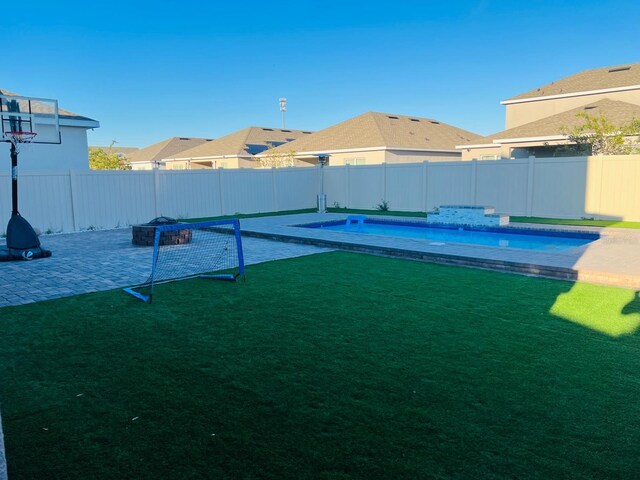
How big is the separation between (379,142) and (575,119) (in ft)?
35.2

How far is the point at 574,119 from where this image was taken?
21.5 m

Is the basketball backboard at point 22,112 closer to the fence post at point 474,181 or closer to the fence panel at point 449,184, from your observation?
the fence panel at point 449,184

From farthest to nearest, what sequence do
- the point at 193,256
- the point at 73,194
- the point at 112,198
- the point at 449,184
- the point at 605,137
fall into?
1. the point at 605,137
2. the point at 449,184
3. the point at 112,198
4. the point at 73,194
5. the point at 193,256

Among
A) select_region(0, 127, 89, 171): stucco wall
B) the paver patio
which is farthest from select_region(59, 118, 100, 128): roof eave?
the paver patio

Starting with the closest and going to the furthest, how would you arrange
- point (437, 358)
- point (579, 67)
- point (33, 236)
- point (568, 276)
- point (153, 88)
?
point (437, 358) < point (568, 276) < point (33, 236) < point (579, 67) < point (153, 88)

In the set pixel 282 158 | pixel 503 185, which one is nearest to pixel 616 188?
pixel 503 185

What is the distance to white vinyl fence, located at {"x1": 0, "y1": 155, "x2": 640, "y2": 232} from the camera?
14.3 m

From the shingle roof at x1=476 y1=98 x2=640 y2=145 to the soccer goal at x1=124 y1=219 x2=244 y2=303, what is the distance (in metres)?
16.2

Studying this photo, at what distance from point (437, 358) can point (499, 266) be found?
4.43m

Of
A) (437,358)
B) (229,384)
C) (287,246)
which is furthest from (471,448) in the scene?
(287,246)

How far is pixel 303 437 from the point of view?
3.01m

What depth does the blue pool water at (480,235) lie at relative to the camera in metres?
12.1

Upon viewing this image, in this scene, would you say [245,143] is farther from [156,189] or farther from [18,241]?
[18,241]

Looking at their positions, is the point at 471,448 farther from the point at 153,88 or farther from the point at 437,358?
the point at 153,88
